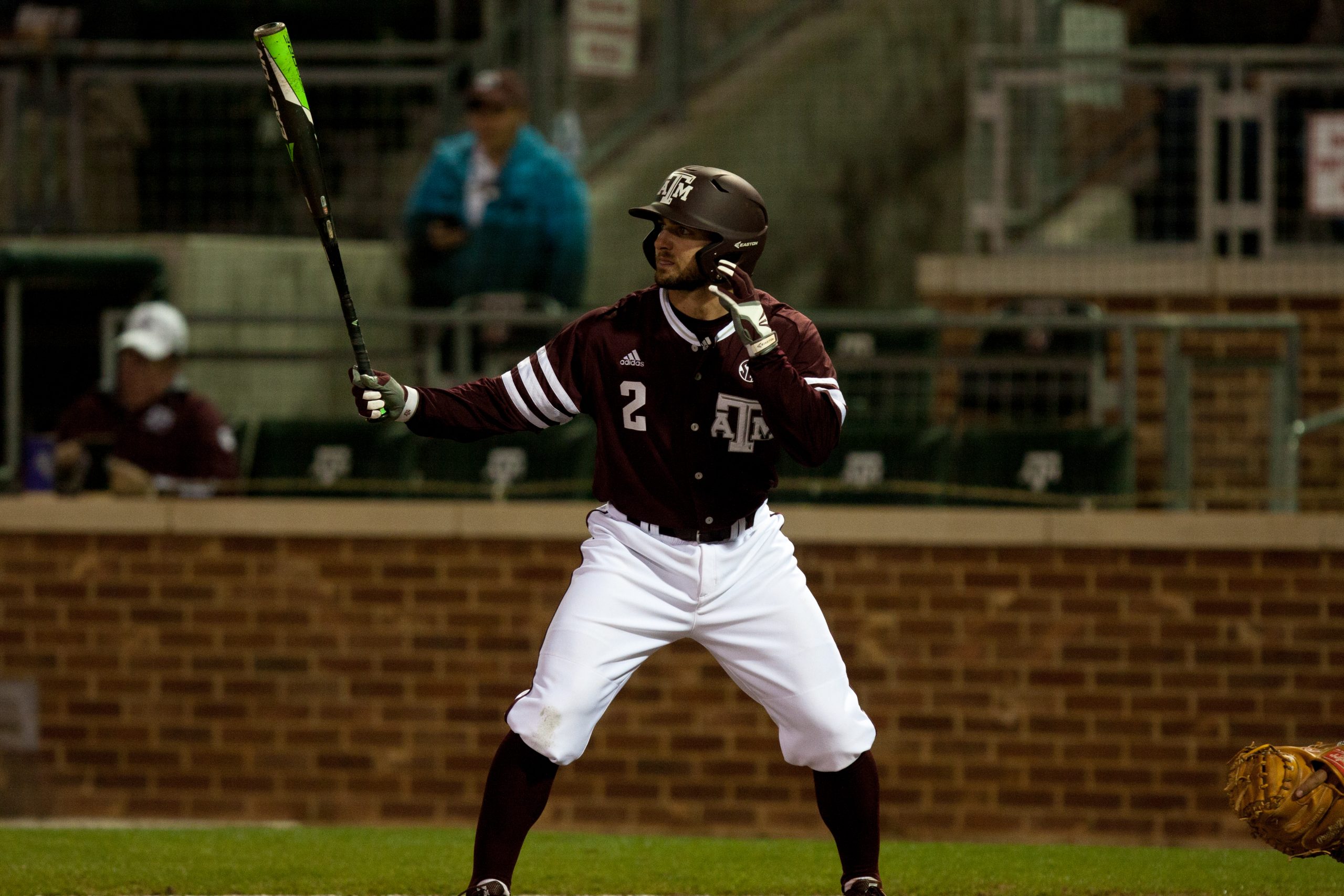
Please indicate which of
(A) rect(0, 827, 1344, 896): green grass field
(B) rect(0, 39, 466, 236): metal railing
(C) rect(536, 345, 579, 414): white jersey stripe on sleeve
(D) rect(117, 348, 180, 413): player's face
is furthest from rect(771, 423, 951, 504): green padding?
(C) rect(536, 345, 579, 414): white jersey stripe on sleeve

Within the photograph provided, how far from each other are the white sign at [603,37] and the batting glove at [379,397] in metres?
5.89

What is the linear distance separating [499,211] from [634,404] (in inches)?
160

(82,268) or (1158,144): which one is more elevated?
(1158,144)

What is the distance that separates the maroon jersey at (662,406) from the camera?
5.00 meters

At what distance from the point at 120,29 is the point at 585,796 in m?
4.98

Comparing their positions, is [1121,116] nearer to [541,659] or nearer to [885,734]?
[885,734]

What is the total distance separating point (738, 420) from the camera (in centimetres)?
499

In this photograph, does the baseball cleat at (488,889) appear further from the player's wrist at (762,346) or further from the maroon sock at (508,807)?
the player's wrist at (762,346)

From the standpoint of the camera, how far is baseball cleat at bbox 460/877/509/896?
4.75 meters

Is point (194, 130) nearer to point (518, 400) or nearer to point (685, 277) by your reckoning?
point (518, 400)

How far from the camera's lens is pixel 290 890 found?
5777 millimetres

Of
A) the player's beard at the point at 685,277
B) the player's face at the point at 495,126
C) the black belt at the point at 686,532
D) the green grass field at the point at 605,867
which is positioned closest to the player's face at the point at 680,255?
the player's beard at the point at 685,277

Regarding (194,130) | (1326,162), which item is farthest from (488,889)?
(1326,162)

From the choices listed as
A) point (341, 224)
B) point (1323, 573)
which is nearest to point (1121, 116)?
point (1323, 573)
